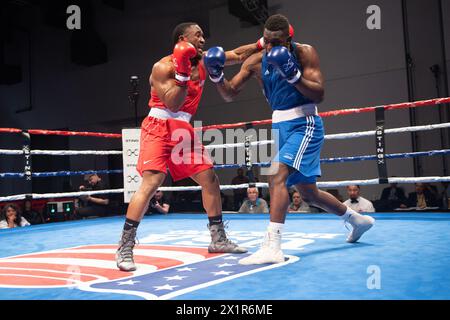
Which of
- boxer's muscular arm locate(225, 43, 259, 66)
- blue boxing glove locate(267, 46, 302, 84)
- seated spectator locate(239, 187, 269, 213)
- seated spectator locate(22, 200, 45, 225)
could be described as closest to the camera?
Result: blue boxing glove locate(267, 46, 302, 84)

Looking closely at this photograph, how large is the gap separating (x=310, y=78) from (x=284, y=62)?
25 centimetres

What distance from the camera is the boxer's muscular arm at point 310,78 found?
6.73 ft

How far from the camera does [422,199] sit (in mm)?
5824

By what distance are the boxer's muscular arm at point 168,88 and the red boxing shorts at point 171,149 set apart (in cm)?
17

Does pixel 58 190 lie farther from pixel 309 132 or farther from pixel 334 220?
pixel 309 132

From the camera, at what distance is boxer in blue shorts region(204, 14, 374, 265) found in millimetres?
1979

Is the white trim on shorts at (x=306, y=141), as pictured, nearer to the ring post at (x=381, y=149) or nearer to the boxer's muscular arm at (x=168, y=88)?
the boxer's muscular arm at (x=168, y=88)

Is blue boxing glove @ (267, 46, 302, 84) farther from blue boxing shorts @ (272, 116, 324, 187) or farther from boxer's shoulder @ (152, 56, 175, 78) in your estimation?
boxer's shoulder @ (152, 56, 175, 78)

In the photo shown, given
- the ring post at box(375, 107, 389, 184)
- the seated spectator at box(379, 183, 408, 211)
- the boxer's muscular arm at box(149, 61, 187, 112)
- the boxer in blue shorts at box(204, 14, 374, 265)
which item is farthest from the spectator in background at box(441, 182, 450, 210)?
the boxer's muscular arm at box(149, 61, 187, 112)

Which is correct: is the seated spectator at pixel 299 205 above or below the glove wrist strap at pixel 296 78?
below

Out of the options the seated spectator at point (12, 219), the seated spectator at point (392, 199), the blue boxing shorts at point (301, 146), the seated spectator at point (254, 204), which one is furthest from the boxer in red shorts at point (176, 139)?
the seated spectator at point (392, 199)

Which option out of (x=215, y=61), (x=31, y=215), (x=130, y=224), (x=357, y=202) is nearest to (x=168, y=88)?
(x=215, y=61)

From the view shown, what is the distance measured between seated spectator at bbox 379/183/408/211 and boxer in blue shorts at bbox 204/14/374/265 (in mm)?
3931

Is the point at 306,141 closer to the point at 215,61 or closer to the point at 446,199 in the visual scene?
the point at 215,61
